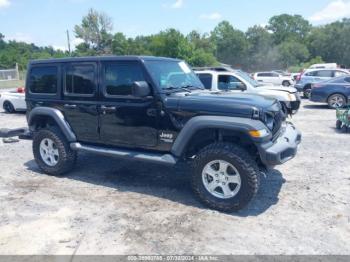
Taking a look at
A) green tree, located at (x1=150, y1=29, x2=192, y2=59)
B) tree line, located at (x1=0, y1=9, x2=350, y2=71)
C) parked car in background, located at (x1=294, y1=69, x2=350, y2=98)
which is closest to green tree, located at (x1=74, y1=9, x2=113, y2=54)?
tree line, located at (x1=0, y1=9, x2=350, y2=71)

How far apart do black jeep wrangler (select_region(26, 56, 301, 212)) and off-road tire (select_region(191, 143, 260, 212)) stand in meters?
0.01

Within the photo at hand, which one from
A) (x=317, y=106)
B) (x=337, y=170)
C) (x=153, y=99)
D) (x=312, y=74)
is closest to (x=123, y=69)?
(x=153, y=99)

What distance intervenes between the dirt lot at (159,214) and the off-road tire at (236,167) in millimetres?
138

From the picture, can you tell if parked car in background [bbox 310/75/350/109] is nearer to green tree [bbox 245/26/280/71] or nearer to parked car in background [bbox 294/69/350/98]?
parked car in background [bbox 294/69/350/98]

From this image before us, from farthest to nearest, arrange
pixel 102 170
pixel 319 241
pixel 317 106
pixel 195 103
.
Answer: pixel 317 106, pixel 102 170, pixel 195 103, pixel 319 241

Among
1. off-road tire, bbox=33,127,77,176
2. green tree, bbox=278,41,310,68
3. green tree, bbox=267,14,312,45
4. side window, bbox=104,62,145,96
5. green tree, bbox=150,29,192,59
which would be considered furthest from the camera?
green tree, bbox=267,14,312,45

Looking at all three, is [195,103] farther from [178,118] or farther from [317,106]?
[317,106]

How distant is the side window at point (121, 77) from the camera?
5.19 metres

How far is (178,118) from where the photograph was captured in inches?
190

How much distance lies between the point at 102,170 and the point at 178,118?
92.1 inches

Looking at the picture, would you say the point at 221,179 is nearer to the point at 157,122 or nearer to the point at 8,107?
the point at 157,122

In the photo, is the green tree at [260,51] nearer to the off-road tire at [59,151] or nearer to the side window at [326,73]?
the side window at [326,73]

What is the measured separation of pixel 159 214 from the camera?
4520 millimetres

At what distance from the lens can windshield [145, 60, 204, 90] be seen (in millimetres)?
5121
